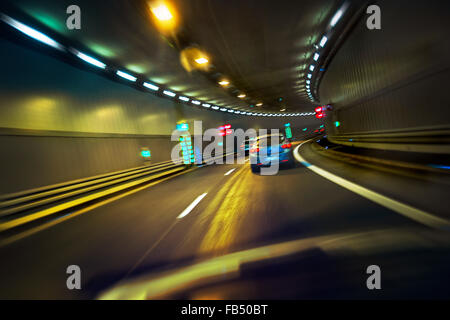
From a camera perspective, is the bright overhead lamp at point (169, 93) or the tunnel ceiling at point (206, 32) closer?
the tunnel ceiling at point (206, 32)

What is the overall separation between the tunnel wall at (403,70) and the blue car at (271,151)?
14.7 feet

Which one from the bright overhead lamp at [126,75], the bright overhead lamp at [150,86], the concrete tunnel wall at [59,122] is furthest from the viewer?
the bright overhead lamp at [150,86]

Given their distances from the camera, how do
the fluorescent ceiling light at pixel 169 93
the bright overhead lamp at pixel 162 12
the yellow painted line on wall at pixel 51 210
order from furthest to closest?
the fluorescent ceiling light at pixel 169 93 → the bright overhead lamp at pixel 162 12 → the yellow painted line on wall at pixel 51 210

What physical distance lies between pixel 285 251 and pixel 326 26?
489 inches

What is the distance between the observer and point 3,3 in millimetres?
6203

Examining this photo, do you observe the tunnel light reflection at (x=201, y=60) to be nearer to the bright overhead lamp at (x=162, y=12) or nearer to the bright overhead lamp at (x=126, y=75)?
the bright overhead lamp at (x=162, y=12)

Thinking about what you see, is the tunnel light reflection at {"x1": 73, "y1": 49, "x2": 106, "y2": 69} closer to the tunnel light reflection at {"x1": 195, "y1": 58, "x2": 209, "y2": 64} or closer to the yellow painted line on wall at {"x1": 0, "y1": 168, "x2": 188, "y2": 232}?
the tunnel light reflection at {"x1": 195, "y1": 58, "x2": 209, "y2": 64}

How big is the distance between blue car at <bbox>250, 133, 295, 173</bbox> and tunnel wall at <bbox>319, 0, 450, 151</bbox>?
449 centimetres

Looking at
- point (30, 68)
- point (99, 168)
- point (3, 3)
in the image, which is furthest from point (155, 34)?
point (99, 168)

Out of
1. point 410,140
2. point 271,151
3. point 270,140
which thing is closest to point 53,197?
point 271,151

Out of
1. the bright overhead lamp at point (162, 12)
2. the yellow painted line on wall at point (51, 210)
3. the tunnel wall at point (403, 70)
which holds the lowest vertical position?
the yellow painted line on wall at point (51, 210)

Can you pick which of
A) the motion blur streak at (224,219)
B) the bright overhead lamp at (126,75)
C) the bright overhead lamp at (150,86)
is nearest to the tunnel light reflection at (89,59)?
the bright overhead lamp at (126,75)

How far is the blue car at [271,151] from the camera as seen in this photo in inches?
338
